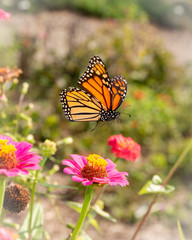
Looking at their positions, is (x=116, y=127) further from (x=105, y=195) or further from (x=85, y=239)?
(x=85, y=239)

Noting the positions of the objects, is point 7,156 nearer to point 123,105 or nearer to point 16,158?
point 16,158

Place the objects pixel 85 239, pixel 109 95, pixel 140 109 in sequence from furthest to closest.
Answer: pixel 140 109, pixel 109 95, pixel 85 239

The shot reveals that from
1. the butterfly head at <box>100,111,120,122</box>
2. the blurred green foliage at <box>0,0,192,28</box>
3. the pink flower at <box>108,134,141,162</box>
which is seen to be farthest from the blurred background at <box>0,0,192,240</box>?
the blurred green foliage at <box>0,0,192,28</box>

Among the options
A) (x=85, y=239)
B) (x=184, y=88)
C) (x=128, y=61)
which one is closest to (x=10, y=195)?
(x=85, y=239)

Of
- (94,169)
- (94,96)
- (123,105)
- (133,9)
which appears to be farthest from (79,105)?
(133,9)

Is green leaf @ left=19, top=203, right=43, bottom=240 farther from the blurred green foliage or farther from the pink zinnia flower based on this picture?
the blurred green foliage

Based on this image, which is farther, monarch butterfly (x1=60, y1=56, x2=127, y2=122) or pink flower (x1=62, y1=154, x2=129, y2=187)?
monarch butterfly (x1=60, y1=56, x2=127, y2=122)
